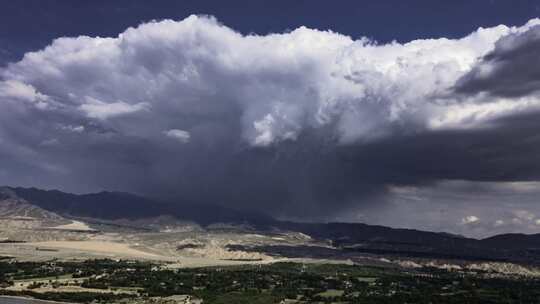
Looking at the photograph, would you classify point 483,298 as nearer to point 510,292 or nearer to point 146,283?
point 510,292

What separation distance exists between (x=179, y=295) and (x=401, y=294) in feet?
227

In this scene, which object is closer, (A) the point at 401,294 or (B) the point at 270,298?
(B) the point at 270,298

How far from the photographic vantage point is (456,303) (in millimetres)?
A: 164750

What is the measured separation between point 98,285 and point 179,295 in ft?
103

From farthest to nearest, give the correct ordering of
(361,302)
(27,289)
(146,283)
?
(146,283) → (27,289) → (361,302)

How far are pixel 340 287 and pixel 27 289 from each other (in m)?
102

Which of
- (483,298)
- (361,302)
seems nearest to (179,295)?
(361,302)

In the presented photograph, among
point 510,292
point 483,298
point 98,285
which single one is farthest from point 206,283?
point 510,292

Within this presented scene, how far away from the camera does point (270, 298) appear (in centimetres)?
16388

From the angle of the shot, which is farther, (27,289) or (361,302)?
(27,289)

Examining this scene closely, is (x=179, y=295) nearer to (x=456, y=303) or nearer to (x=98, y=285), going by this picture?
(x=98, y=285)

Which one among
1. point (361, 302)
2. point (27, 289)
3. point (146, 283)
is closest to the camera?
point (361, 302)

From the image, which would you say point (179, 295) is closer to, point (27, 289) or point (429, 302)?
point (27, 289)

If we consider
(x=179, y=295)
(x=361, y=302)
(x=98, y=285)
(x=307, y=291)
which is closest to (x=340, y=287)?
(x=307, y=291)
